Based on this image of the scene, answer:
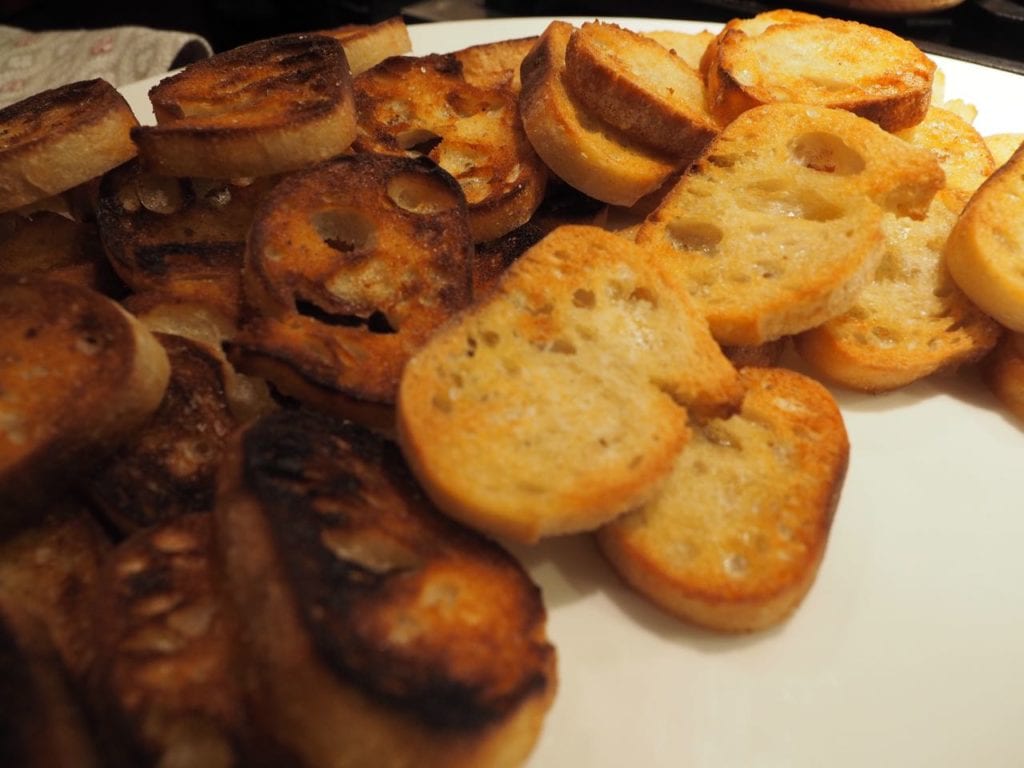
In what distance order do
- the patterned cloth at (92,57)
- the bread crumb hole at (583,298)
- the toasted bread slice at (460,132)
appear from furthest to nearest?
the patterned cloth at (92,57) → the toasted bread slice at (460,132) → the bread crumb hole at (583,298)

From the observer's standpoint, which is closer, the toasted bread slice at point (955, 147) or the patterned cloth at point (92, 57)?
the toasted bread slice at point (955, 147)

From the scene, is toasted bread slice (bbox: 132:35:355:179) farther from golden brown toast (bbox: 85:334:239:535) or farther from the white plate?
the white plate

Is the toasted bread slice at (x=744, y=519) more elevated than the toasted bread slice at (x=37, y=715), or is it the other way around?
the toasted bread slice at (x=37, y=715)

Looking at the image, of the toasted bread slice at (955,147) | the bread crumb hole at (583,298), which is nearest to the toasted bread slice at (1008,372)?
the toasted bread slice at (955,147)

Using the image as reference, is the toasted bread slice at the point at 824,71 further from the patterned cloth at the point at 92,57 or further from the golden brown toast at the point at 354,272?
the patterned cloth at the point at 92,57

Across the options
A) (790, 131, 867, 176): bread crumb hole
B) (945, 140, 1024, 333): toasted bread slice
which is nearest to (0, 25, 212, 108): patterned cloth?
(790, 131, 867, 176): bread crumb hole
